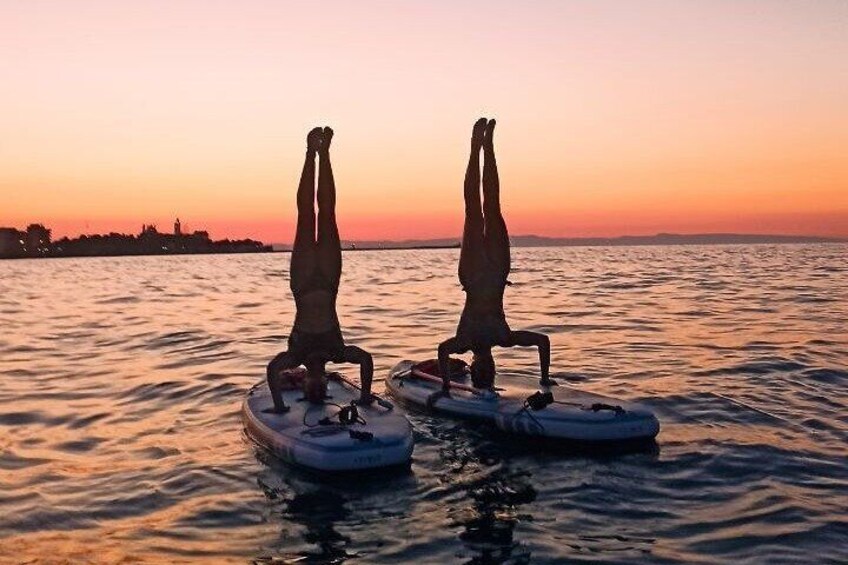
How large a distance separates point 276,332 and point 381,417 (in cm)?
2253

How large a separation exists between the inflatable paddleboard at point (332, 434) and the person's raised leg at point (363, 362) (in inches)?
11.1

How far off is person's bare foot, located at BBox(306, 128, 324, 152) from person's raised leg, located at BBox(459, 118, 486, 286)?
11.4 ft

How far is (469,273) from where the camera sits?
16812 mm

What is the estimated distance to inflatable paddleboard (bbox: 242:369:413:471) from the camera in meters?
13.1

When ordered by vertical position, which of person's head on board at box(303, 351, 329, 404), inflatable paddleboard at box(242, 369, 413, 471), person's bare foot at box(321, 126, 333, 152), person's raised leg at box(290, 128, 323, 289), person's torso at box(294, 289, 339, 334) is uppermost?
person's bare foot at box(321, 126, 333, 152)

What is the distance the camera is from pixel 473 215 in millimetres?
16938

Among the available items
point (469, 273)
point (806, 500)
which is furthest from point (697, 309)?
point (806, 500)

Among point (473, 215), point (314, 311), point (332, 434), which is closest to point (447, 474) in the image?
point (332, 434)

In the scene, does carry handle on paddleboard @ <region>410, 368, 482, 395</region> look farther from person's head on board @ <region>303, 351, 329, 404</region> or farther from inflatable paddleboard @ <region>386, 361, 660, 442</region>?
person's head on board @ <region>303, 351, 329, 404</region>

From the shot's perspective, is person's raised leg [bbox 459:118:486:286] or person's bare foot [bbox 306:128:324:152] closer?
person's bare foot [bbox 306:128:324:152]

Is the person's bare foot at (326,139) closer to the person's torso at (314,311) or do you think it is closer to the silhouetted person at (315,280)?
the silhouetted person at (315,280)

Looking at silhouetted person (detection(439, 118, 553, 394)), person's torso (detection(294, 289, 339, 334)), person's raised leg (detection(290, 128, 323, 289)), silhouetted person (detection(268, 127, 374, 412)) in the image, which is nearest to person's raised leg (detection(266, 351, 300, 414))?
silhouetted person (detection(268, 127, 374, 412))

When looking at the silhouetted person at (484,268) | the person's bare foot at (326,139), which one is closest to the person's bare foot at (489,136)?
the silhouetted person at (484,268)

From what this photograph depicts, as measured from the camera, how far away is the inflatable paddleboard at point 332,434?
1312 cm
